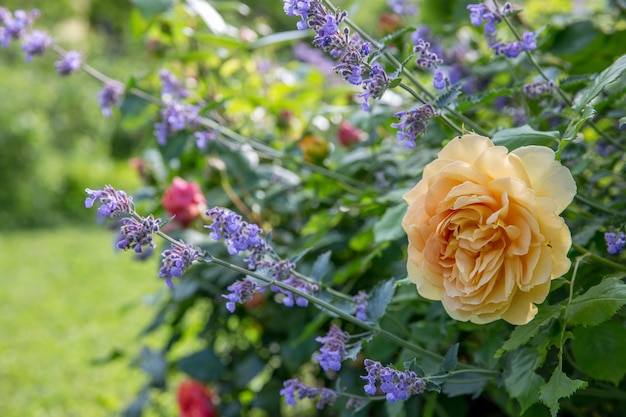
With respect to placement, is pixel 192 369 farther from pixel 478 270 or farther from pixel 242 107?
pixel 478 270

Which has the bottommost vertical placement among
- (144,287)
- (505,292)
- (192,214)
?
(144,287)

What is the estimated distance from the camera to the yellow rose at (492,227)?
628mm

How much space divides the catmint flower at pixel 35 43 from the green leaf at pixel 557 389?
93 cm

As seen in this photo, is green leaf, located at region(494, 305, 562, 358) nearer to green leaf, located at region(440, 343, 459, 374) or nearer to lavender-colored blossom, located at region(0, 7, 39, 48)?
green leaf, located at region(440, 343, 459, 374)

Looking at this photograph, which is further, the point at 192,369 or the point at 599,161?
the point at 192,369

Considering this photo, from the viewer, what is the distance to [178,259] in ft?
2.22

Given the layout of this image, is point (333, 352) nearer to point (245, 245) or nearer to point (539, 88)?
point (245, 245)

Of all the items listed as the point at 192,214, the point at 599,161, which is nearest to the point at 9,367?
the point at 192,214

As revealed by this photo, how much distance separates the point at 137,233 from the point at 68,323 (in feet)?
10.1

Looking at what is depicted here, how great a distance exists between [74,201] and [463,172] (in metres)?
5.63

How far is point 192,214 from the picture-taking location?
4.47 feet

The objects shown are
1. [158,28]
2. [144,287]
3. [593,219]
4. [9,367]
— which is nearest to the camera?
[593,219]

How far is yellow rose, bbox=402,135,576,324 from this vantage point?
24.7 inches

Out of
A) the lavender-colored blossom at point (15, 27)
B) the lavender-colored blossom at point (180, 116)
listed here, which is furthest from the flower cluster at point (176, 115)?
the lavender-colored blossom at point (15, 27)
